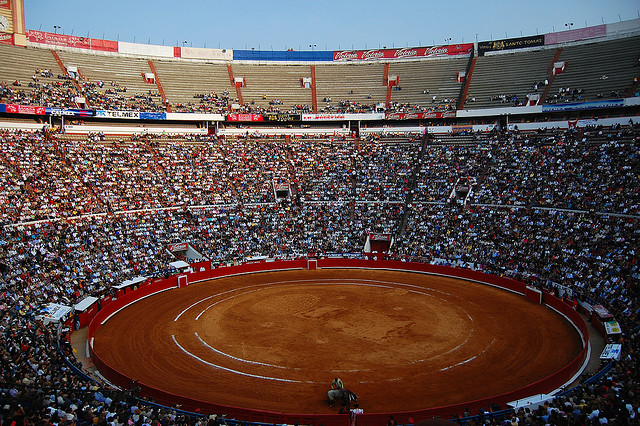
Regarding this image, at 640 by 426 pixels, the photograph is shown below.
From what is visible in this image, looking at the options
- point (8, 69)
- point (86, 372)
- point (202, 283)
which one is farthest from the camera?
point (8, 69)

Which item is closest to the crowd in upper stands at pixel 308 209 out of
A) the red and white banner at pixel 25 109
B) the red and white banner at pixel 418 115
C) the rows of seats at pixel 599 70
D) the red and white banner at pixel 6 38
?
the red and white banner at pixel 25 109

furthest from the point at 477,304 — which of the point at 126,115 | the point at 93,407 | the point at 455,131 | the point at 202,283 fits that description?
the point at 126,115

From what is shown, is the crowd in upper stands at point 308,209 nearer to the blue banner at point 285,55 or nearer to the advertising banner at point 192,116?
the advertising banner at point 192,116

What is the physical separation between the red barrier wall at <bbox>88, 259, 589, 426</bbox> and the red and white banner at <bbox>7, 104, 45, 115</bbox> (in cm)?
2964

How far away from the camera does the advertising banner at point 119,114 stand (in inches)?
2352

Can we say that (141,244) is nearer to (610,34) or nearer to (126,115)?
(126,115)

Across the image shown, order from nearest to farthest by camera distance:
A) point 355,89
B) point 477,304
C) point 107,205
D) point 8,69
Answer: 1. point 477,304
2. point 107,205
3. point 8,69
4. point 355,89

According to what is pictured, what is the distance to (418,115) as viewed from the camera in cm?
6719

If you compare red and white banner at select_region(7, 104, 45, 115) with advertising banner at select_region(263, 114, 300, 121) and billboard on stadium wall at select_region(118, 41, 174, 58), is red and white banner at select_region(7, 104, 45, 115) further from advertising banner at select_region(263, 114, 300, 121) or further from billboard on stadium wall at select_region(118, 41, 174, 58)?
advertising banner at select_region(263, 114, 300, 121)

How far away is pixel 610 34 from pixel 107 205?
231 feet

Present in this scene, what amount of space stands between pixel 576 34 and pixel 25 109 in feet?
247

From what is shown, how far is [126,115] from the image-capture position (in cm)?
6128

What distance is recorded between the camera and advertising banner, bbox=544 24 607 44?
6800 centimetres

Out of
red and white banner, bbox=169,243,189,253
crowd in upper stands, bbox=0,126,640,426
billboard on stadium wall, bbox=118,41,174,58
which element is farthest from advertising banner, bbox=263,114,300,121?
red and white banner, bbox=169,243,189,253
